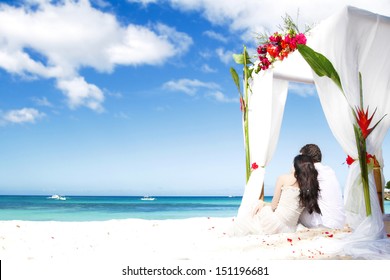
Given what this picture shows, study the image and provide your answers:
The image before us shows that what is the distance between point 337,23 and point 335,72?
48 centimetres

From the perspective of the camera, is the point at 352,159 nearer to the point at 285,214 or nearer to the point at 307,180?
the point at 307,180

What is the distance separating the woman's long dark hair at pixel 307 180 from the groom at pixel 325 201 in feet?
0.79

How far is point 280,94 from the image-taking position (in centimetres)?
598

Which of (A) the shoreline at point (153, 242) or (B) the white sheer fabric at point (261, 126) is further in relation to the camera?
(B) the white sheer fabric at point (261, 126)

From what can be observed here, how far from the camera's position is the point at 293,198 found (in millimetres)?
4926

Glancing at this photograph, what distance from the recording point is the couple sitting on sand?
4.93 meters

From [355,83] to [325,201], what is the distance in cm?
154

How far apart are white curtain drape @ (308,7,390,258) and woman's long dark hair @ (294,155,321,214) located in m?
0.40

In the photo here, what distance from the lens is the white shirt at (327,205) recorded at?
5203 mm

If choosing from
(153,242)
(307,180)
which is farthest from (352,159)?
(153,242)

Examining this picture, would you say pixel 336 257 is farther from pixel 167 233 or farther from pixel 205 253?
pixel 167 233

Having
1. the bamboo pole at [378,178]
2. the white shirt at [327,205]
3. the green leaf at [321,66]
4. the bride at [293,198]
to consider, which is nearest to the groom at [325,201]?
the white shirt at [327,205]

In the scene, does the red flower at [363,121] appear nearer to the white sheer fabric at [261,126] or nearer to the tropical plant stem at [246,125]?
the white sheer fabric at [261,126]

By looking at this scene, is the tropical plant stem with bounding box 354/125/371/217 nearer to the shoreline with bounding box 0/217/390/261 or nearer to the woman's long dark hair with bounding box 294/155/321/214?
the shoreline with bounding box 0/217/390/261
